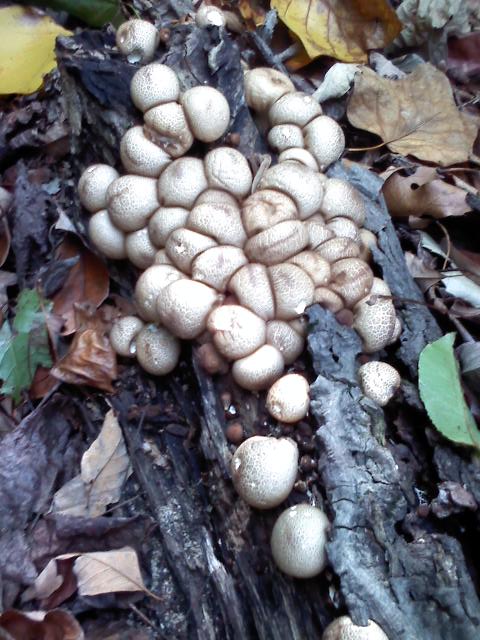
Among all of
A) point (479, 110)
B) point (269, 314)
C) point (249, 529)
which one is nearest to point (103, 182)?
point (269, 314)

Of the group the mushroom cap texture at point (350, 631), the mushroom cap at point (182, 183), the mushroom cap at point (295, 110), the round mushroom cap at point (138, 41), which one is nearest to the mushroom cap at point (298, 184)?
the mushroom cap at point (182, 183)

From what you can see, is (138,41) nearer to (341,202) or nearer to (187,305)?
(341,202)

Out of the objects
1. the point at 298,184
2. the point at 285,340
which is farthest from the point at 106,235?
the point at 285,340

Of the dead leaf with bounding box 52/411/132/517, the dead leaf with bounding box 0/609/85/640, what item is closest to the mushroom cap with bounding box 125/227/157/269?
the dead leaf with bounding box 52/411/132/517

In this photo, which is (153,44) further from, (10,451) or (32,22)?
(10,451)

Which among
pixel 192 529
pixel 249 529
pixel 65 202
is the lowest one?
pixel 192 529

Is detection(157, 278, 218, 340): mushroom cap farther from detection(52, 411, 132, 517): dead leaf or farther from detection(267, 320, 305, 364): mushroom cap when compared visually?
detection(52, 411, 132, 517): dead leaf
